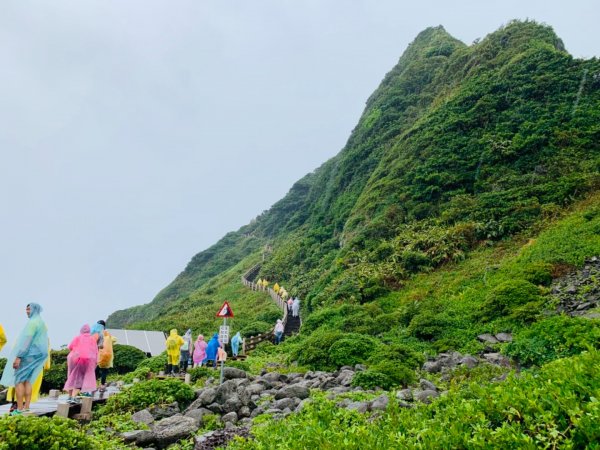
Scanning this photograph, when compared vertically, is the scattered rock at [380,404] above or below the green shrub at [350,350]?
above

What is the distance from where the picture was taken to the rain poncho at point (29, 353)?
785cm

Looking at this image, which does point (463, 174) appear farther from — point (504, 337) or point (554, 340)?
point (554, 340)

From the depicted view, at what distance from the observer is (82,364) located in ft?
31.1

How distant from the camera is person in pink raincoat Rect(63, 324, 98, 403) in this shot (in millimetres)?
9375

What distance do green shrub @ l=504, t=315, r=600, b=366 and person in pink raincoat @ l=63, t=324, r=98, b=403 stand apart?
9.46m

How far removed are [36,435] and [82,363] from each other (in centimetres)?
449

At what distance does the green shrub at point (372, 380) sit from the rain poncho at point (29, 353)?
6.14 meters

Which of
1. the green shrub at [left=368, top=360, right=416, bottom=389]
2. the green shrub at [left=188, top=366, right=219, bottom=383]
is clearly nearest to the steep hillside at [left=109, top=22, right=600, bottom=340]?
the green shrub at [left=368, top=360, right=416, bottom=389]

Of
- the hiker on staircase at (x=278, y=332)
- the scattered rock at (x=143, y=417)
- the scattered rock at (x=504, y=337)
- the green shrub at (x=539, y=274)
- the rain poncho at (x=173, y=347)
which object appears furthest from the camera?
the hiker on staircase at (x=278, y=332)

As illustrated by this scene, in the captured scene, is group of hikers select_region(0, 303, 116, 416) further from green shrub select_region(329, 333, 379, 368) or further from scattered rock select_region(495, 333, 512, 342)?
scattered rock select_region(495, 333, 512, 342)

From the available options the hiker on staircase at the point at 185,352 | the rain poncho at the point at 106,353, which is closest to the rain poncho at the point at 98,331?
the rain poncho at the point at 106,353

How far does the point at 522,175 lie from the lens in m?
25.0

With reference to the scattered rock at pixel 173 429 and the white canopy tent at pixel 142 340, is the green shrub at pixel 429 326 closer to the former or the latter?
the scattered rock at pixel 173 429

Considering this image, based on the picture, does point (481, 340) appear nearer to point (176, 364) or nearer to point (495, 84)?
point (176, 364)
